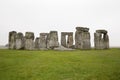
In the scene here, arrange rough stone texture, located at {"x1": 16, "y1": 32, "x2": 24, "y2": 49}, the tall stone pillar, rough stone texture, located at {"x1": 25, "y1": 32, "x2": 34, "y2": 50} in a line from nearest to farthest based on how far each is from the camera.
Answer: rough stone texture, located at {"x1": 25, "y1": 32, "x2": 34, "y2": 50}, rough stone texture, located at {"x1": 16, "y1": 32, "x2": 24, "y2": 49}, the tall stone pillar

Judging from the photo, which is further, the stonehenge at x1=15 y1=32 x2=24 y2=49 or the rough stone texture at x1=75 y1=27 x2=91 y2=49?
A: the rough stone texture at x1=75 y1=27 x2=91 y2=49

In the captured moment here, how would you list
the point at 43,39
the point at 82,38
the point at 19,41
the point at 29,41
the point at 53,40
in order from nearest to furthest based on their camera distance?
the point at 29,41, the point at 19,41, the point at 82,38, the point at 53,40, the point at 43,39

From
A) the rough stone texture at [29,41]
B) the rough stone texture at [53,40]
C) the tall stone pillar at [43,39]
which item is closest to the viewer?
the rough stone texture at [29,41]

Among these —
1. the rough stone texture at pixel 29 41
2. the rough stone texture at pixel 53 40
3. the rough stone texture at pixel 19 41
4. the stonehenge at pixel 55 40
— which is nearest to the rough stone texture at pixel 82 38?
the stonehenge at pixel 55 40

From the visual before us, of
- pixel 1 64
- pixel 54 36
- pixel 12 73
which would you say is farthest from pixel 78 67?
pixel 54 36

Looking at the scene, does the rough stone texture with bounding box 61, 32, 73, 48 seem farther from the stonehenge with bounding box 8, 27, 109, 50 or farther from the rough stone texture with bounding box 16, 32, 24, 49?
the rough stone texture with bounding box 16, 32, 24, 49

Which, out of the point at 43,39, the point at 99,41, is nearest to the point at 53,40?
the point at 43,39

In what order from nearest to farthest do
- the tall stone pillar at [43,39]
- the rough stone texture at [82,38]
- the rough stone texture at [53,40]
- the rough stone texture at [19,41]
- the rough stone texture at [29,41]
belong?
1. the rough stone texture at [29,41]
2. the rough stone texture at [19,41]
3. the rough stone texture at [82,38]
4. the rough stone texture at [53,40]
5. the tall stone pillar at [43,39]

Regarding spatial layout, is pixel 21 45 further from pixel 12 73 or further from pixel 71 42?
pixel 12 73

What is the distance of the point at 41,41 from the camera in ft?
136

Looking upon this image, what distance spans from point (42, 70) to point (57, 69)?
1.25 metres

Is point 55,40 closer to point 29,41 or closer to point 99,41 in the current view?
point 29,41

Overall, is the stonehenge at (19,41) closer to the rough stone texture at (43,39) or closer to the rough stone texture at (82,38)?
the rough stone texture at (43,39)

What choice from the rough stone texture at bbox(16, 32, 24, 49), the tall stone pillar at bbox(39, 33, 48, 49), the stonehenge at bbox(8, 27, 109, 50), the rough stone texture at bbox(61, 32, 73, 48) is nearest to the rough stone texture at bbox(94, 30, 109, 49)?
the stonehenge at bbox(8, 27, 109, 50)
